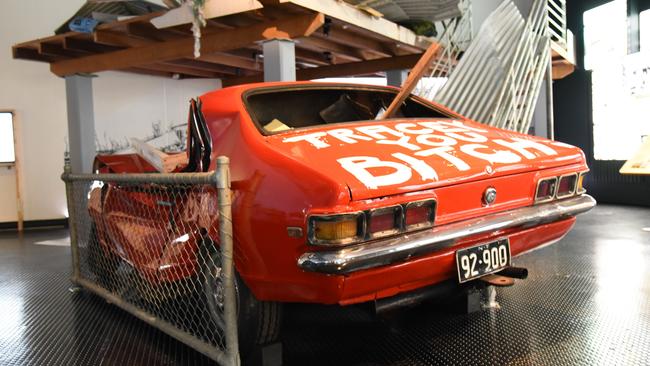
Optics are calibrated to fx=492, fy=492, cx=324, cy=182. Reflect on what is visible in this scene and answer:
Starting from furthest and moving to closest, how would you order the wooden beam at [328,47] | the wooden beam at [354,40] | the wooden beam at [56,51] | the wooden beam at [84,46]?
1. the wooden beam at [56,51]
2. the wooden beam at [84,46]
3. the wooden beam at [328,47]
4. the wooden beam at [354,40]

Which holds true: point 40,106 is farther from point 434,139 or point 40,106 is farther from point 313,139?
point 434,139

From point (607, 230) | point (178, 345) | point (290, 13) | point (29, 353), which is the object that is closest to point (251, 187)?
point (178, 345)

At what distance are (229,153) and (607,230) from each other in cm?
517

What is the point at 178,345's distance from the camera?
259 cm

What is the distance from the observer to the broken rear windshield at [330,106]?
3.03 metres

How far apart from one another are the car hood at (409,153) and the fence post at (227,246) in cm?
24

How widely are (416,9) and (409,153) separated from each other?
16.7ft

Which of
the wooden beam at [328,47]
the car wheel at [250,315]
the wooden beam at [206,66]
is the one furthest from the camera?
the wooden beam at [206,66]

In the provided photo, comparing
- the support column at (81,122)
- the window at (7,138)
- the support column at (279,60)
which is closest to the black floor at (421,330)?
the support column at (279,60)

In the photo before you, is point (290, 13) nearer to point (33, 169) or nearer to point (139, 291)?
point (139, 291)

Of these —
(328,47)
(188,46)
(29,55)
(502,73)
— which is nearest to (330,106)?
(188,46)

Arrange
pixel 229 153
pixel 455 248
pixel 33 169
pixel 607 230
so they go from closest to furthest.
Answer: pixel 455 248, pixel 229 153, pixel 607 230, pixel 33 169

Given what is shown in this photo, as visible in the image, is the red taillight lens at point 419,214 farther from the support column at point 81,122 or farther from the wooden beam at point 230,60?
the support column at point 81,122

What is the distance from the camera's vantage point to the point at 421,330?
264cm
